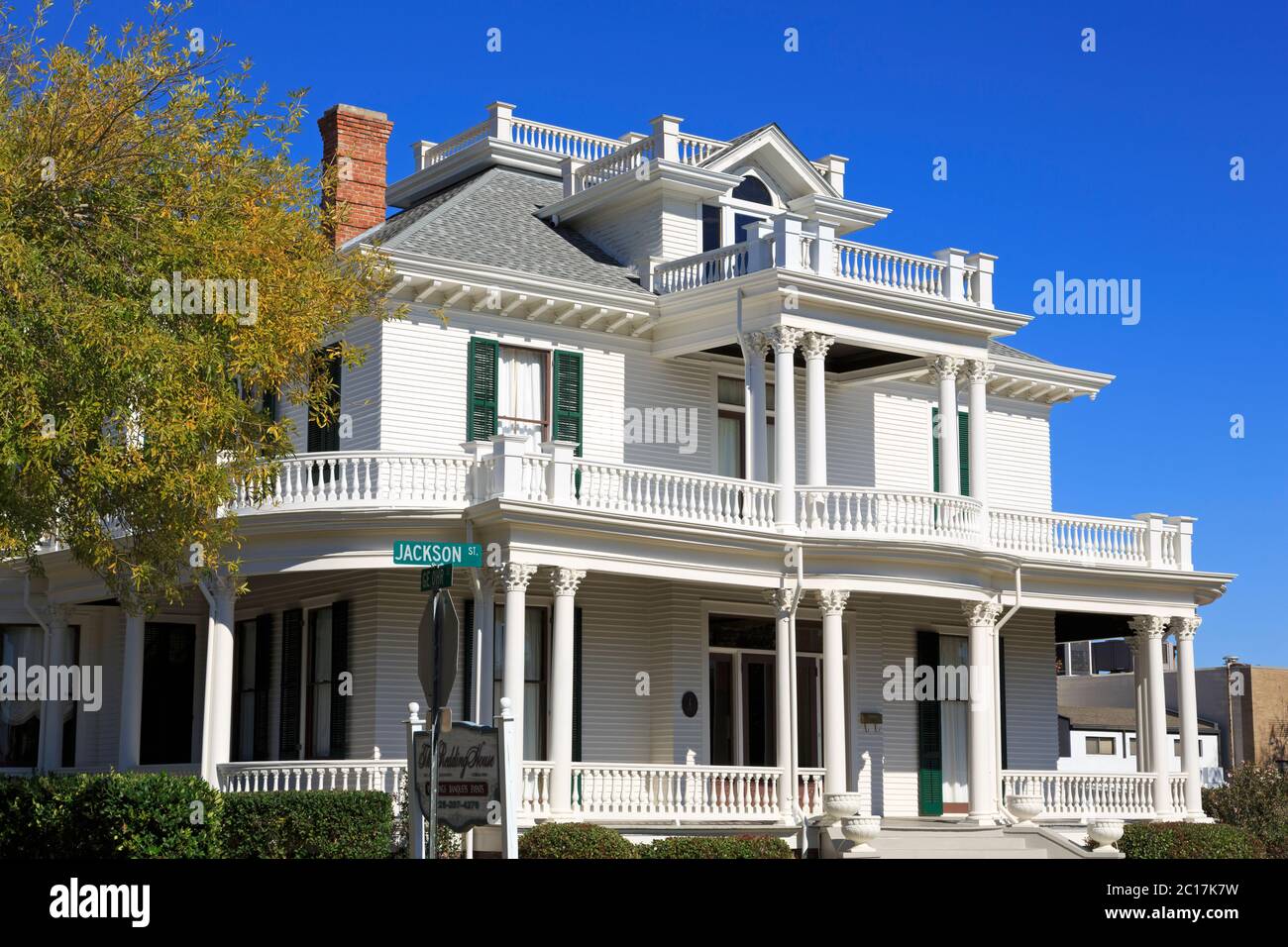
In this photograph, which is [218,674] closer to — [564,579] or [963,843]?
[564,579]

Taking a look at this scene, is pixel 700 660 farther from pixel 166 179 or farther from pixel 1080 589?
pixel 166 179

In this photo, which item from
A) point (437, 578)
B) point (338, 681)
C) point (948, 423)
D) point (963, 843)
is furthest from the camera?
point (948, 423)

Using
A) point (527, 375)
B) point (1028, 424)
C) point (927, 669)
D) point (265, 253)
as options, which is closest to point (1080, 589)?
point (927, 669)

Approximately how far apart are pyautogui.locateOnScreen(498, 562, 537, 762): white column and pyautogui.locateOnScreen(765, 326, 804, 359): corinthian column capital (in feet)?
20.5

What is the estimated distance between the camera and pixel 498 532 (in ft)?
82.1

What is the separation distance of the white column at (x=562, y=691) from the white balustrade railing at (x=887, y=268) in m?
7.81

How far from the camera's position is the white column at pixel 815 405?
28.6 meters

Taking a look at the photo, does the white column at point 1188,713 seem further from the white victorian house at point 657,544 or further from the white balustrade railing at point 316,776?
the white balustrade railing at point 316,776

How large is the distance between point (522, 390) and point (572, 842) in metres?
9.08

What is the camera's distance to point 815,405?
94.5ft

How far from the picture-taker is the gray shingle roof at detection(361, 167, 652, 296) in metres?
29.8

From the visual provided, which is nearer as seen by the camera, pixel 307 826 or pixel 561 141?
pixel 307 826

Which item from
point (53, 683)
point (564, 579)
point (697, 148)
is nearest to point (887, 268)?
point (697, 148)

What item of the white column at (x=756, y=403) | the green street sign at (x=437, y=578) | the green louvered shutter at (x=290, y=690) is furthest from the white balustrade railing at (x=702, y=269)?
the green street sign at (x=437, y=578)
